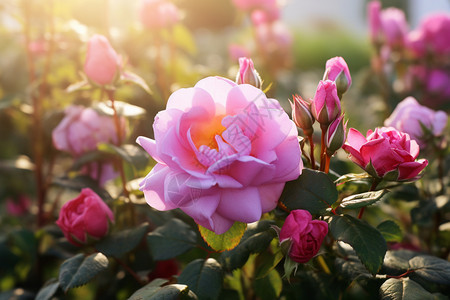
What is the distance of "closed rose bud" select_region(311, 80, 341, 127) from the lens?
533 millimetres

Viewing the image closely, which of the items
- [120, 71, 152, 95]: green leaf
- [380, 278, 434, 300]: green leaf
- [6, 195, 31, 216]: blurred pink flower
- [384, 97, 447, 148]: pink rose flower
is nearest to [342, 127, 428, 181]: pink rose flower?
[380, 278, 434, 300]: green leaf

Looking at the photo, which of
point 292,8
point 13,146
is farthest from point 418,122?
point 292,8

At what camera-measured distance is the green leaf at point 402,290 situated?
53cm

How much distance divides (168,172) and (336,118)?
0.72ft

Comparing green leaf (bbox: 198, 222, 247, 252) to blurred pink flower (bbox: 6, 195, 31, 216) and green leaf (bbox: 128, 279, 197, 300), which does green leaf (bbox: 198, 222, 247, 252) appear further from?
blurred pink flower (bbox: 6, 195, 31, 216)

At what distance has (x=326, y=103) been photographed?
0.54 m

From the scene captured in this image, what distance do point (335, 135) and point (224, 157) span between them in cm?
15

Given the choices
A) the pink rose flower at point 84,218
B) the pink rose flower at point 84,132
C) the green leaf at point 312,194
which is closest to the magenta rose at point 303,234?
the green leaf at point 312,194

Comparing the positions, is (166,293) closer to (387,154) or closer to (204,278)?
(204,278)

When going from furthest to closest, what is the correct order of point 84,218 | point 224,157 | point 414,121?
point 414,121
point 84,218
point 224,157

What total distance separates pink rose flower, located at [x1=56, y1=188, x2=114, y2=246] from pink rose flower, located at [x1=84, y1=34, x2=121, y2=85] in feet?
0.64

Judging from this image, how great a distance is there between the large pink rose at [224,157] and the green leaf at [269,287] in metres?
0.24

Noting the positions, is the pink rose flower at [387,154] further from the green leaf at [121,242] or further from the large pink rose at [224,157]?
the green leaf at [121,242]

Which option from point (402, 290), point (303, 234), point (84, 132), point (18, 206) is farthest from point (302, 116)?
point (18, 206)
